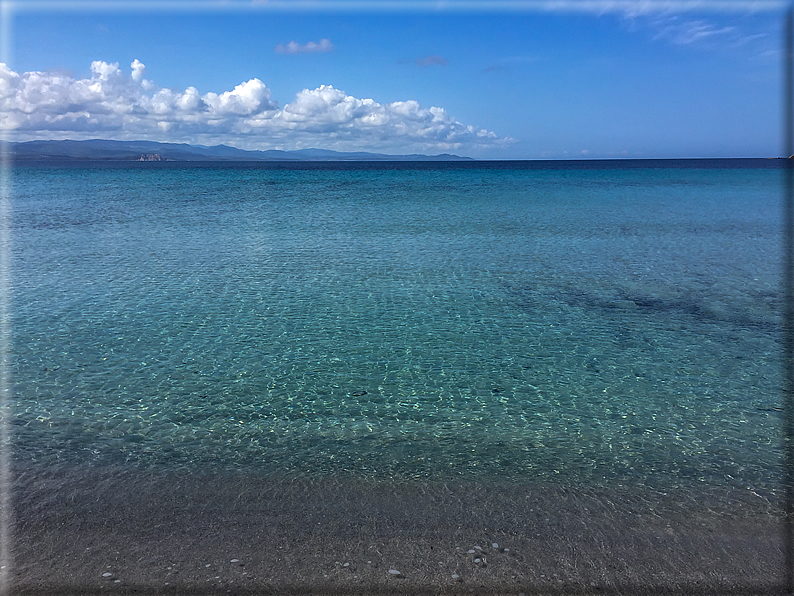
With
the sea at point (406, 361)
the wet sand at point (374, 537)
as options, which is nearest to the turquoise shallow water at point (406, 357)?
the sea at point (406, 361)

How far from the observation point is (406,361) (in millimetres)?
10180

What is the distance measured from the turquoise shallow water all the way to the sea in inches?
1.8

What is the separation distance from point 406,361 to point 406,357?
0.19m

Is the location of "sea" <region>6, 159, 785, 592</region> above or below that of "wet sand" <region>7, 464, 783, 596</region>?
above

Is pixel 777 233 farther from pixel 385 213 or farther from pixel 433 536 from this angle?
pixel 433 536

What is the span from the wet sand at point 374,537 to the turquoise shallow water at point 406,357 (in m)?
0.39

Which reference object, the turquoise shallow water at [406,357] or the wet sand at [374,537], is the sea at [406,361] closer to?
the turquoise shallow water at [406,357]

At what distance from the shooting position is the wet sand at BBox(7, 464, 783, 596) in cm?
516

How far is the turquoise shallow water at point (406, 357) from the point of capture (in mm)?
7375

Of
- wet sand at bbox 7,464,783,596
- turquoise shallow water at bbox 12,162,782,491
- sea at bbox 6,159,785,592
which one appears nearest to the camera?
wet sand at bbox 7,464,783,596

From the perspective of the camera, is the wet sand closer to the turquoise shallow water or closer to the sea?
the sea

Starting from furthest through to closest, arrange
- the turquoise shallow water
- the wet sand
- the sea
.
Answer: the turquoise shallow water
the sea
the wet sand

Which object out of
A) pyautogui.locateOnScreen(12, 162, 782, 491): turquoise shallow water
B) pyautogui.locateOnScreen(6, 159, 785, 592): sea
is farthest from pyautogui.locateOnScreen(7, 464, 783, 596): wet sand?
pyautogui.locateOnScreen(12, 162, 782, 491): turquoise shallow water

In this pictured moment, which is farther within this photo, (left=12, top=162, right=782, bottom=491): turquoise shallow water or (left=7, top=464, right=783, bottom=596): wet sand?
(left=12, top=162, right=782, bottom=491): turquoise shallow water
